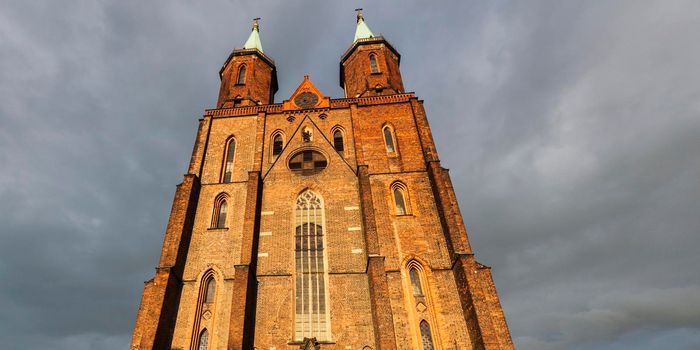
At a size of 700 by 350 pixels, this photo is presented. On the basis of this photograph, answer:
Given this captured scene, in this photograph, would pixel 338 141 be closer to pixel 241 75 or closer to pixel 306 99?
pixel 306 99

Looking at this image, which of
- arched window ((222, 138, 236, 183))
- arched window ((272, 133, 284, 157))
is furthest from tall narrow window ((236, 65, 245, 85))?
arched window ((272, 133, 284, 157))

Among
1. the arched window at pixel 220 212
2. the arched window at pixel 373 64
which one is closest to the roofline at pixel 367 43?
the arched window at pixel 373 64

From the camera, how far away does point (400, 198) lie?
19531mm

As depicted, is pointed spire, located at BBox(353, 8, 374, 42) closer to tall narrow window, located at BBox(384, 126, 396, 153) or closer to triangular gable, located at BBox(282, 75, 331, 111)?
triangular gable, located at BBox(282, 75, 331, 111)

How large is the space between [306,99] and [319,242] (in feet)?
33.4

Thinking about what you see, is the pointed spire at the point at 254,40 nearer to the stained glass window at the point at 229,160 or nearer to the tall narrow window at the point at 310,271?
the stained glass window at the point at 229,160

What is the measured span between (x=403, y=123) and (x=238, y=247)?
1106 cm

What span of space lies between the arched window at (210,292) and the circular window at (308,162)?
6.79 meters

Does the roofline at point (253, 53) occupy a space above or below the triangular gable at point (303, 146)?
above

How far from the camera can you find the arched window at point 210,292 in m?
16.6

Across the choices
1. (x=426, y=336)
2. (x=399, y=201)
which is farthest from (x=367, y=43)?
(x=426, y=336)

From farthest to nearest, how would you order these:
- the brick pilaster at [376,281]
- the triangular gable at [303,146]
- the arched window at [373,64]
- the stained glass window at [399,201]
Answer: the arched window at [373,64] < the triangular gable at [303,146] < the stained glass window at [399,201] < the brick pilaster at [376,281]

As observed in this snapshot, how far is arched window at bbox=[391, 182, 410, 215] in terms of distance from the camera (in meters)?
19.0

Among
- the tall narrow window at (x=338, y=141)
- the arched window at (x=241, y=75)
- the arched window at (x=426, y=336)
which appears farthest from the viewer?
the arched window at (x=241, y=75)
